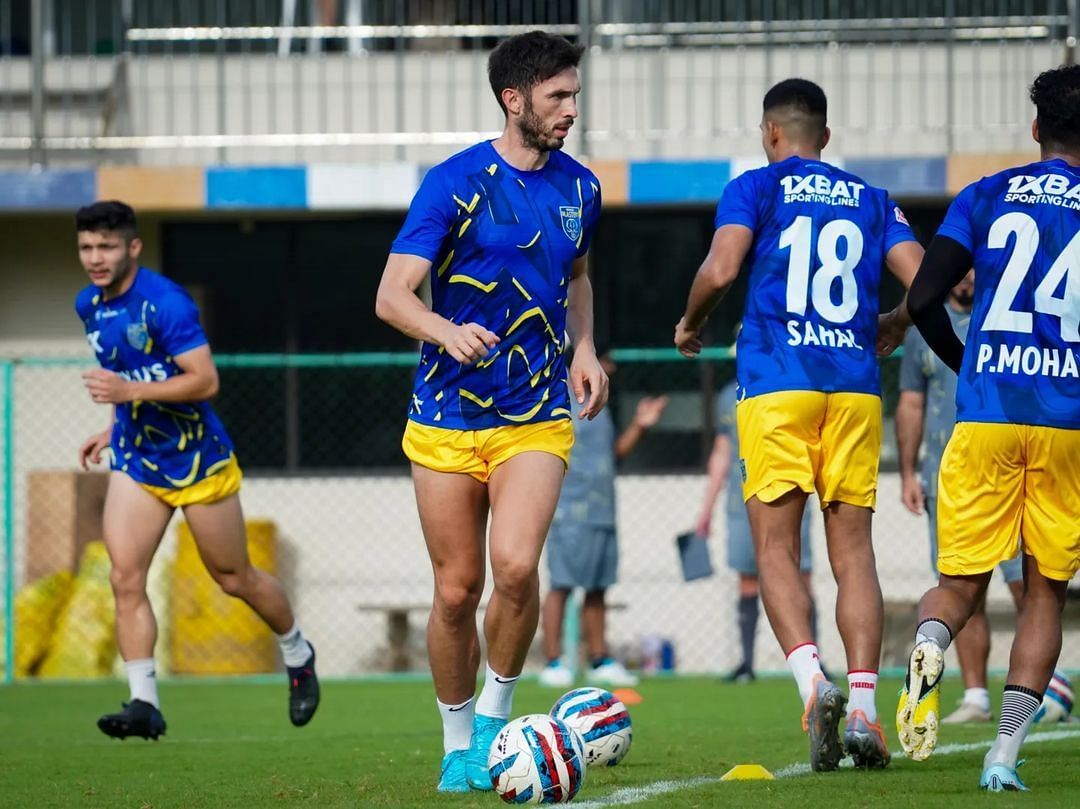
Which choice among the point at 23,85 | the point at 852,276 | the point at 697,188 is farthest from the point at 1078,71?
the point at 23,85

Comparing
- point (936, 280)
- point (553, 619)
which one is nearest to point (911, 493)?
point (553, 619)

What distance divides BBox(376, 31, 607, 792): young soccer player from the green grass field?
0.59 meters

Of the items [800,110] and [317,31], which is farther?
[317,31]

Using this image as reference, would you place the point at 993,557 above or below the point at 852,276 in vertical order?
below

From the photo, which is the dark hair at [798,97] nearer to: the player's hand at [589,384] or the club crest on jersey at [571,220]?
the club crest on jersey at [571,220]

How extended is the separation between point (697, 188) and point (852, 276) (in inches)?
341

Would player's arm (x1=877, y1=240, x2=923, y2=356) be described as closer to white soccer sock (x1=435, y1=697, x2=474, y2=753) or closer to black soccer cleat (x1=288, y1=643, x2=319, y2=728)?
white soccer sock (x1=435, y1=697, x2=474, y2=753)

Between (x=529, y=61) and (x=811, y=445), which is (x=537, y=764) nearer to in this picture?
(x=811, y=445)

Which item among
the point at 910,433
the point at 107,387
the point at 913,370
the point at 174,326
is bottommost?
the point at 910,433

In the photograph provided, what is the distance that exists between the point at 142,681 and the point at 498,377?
330cm

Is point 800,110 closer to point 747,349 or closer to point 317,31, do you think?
point 747,349

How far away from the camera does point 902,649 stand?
1494 centimetres

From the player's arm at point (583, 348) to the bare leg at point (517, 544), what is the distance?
0.24 meters

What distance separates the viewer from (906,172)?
14.9 meters
